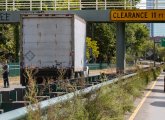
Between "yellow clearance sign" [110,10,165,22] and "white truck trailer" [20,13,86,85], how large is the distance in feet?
39.1

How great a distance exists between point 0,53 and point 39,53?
51179mm

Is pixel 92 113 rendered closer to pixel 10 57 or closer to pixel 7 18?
pixel 7 18

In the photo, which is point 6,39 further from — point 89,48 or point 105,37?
point 89,48

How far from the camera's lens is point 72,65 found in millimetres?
23391

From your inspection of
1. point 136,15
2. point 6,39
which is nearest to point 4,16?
point 136,15

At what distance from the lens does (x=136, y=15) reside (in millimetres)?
35281

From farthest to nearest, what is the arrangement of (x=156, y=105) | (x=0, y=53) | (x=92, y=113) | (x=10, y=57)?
(x=10, y=57) < (x=0, y=53) < (x=156, y=105) < (x=92, y=113)

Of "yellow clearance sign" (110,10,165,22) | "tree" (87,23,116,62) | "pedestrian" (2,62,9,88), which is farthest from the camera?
"tree" (87,23,116,62)

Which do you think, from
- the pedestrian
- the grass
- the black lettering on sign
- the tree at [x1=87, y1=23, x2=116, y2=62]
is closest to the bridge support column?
the black lettering on sign

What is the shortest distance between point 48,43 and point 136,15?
1289 cm

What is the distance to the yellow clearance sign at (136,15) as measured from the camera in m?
35.2

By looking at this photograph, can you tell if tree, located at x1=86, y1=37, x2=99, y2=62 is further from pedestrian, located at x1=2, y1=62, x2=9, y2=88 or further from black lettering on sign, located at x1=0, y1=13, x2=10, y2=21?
black lettering on sign, located at x1=0, y1=13, x2=10, y2=21

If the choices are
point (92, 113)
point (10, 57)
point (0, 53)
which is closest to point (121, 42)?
point (92, 113)

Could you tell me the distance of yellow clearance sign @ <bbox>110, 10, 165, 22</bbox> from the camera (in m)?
35.2
